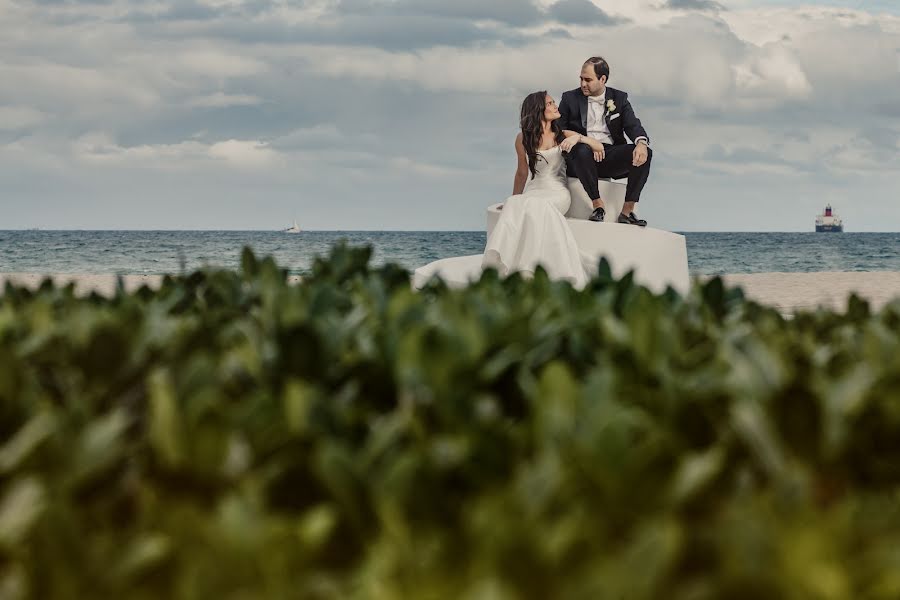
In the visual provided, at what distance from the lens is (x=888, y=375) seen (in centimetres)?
183

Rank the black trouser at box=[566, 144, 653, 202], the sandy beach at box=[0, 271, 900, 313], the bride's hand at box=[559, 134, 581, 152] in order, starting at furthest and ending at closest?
the sandy beach at box=[0, 271, 900, 313] < the black trouser at box=[566, 144, 653, 202] < the bride's hand at box=[559, 134, 581, 152]

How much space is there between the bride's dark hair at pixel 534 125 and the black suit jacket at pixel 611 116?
0.42 m

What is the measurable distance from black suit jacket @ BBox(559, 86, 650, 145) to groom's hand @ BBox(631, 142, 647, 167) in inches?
7.5

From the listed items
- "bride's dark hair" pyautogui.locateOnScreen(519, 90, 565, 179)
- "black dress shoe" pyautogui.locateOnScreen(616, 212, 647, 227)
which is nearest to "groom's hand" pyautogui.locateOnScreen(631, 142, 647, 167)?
"black dress shoe" pyautogui.locateOnScreen(616, 212, 647, 227)

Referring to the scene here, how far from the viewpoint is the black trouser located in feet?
36.7

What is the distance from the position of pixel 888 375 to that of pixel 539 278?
1.53 metres

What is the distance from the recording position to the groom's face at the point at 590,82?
11.4 metres

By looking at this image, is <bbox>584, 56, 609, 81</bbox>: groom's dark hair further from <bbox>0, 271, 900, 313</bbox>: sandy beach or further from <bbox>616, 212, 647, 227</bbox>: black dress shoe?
<bbox>0, 271, 900, 313</bbox>: sandy beach

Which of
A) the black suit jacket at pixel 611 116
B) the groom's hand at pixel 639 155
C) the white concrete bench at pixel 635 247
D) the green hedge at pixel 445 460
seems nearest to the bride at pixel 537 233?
the white concrete bench at pixel 635 247

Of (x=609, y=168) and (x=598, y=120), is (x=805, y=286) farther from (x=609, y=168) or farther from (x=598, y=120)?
(x=598, y=120)

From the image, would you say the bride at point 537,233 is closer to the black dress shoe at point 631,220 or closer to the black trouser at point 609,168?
the black trouser at point 609,168

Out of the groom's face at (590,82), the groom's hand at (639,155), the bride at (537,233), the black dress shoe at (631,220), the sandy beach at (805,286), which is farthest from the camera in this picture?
the sandy beach at (805,286)

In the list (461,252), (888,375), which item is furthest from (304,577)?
(461,252)

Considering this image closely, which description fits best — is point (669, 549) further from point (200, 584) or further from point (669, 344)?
point (669, 344)
